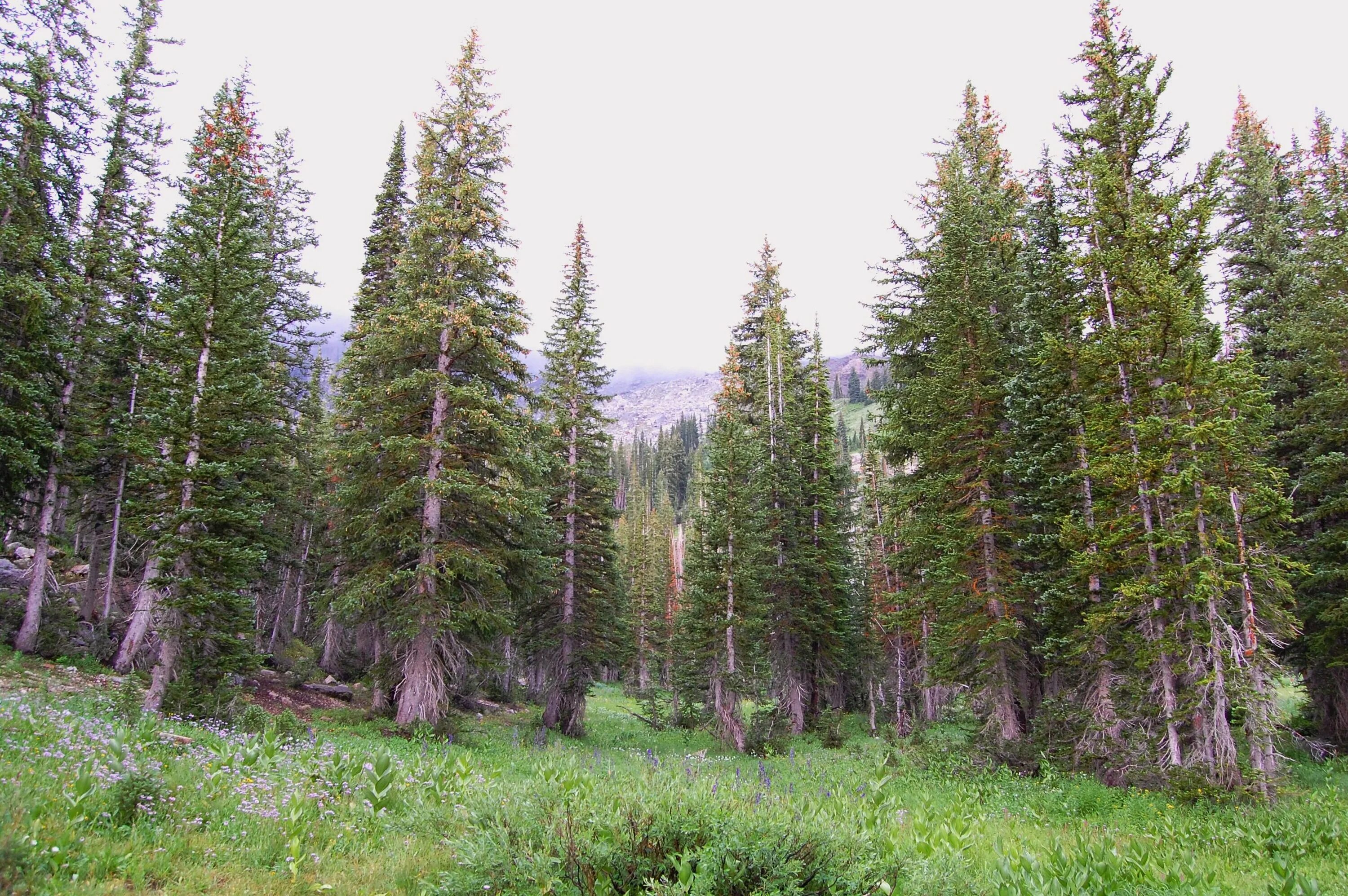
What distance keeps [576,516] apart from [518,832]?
20835 millimetres

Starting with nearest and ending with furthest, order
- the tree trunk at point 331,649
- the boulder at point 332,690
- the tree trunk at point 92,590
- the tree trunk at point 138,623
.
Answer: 1. the tree trunk at point 138,623
2. the tree trunk at point 92,590
3. the boulder at point 332,690
4. the tree trunk at point 331,649

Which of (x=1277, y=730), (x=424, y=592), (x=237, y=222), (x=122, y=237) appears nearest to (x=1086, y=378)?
(x=1277, y=730)

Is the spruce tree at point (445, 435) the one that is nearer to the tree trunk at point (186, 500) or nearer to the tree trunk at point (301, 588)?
the tree trunk at point (186, 500)

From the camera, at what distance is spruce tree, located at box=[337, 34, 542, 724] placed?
54.4ft

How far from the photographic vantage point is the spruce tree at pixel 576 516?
2378 centimetres

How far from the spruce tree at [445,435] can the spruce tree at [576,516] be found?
4388 millimetres

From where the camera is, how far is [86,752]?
22.0 ft

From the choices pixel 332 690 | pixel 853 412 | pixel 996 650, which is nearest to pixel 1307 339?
pixel 996 650

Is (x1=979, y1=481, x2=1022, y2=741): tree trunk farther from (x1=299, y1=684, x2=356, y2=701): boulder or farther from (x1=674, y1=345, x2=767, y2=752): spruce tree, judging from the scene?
(x1=299, y1=684, x2=356, y2=701): boulder

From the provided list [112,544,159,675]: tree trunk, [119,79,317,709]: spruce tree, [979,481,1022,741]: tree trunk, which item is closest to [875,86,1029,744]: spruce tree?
[979,481,1022,741]: tree trunk

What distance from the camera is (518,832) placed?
16.1 ft

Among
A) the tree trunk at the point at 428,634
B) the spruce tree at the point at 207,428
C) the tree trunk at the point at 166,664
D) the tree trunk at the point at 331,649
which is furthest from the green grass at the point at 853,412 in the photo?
the tree trunk at the point at 166,664

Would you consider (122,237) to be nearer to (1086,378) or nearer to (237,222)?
(237,222)

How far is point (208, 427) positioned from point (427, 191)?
9285 mm
